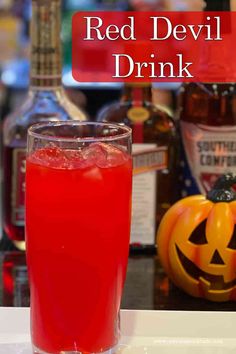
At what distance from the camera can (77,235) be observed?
977mm

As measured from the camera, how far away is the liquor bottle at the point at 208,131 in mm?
1322

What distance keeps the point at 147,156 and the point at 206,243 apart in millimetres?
228

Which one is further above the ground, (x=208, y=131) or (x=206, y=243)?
(x=208, y=131)

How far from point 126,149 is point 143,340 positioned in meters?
0.25

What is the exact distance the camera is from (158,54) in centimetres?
116

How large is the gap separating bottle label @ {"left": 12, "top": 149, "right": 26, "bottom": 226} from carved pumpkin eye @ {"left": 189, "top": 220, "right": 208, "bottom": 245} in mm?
324

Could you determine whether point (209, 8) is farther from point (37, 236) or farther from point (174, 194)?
point (37, 236)

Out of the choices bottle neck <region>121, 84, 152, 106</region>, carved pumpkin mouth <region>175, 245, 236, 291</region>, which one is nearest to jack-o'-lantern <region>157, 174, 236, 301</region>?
carved pumpkin mouth <region>175, 245, 236, 291</region>

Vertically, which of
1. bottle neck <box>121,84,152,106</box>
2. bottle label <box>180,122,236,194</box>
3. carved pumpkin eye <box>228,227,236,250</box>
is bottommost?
carved pumpkin eye <box>228,227,236,250</box>

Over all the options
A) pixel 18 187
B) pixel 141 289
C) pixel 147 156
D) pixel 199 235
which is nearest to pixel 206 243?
pixel 199 235

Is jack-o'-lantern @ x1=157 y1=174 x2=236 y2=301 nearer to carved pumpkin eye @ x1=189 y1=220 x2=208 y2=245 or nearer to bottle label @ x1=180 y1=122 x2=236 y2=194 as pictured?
carved pumpkin eye @ x1=189 y1=220 x2=208 y2=245

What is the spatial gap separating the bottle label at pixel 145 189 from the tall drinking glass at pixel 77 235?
0.33 metres

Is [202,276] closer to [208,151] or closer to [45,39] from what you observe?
[208,151]

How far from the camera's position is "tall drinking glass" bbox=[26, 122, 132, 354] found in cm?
97
